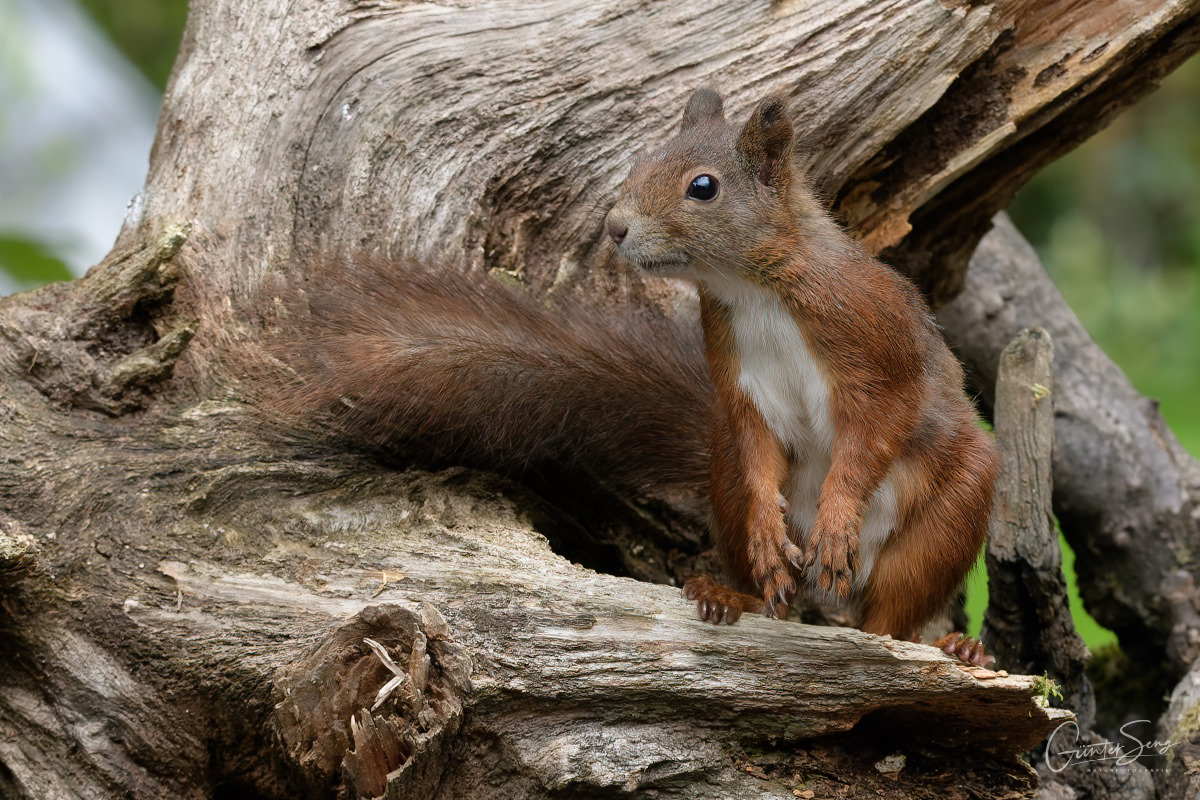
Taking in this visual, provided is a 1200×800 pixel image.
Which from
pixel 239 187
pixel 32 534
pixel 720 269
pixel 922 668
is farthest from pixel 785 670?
pixel 239 187

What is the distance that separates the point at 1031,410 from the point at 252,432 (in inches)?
52.8

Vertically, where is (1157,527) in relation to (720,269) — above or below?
below

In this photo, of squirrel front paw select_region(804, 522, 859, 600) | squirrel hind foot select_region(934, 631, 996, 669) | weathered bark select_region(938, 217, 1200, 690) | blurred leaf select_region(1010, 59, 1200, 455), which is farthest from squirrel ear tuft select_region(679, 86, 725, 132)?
blurred leaf select_region(1010, 59, 1200, 455)

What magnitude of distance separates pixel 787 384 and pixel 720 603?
0.35 m

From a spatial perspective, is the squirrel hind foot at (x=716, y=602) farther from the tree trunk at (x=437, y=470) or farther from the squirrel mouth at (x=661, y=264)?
the squirrel mouth at (x=661, y=264)

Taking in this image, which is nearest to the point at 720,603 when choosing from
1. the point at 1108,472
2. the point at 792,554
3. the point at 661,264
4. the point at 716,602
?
the point at 716,602

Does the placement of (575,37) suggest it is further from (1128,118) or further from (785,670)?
(1128,118)

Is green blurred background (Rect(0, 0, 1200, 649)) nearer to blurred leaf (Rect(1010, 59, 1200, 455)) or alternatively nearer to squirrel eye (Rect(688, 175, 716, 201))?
blurred leaf (Rect(1010, 59, 1200, 455))

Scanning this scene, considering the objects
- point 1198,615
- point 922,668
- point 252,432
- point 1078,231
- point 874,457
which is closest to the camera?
point 922,668

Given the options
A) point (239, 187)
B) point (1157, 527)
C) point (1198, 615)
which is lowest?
point (1198, 615)

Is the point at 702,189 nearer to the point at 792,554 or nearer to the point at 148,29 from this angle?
the point at 792,554

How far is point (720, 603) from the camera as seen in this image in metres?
1.50

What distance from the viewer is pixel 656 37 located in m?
2.20

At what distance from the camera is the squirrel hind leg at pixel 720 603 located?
1.50m
